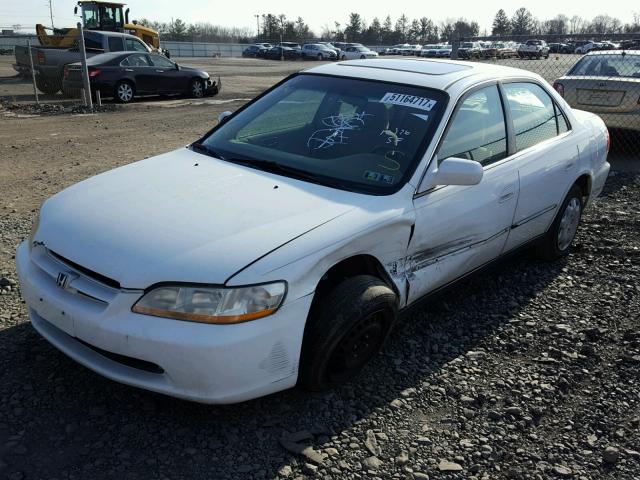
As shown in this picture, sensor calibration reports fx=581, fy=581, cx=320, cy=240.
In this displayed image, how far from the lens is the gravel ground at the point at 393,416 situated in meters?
2.56

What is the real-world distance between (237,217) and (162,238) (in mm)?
375

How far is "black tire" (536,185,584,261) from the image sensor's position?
468 cm

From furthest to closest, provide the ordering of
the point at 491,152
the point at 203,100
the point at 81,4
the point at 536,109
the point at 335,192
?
the point at 81,4
the point at 203,100
the point at 536,109
the point at 491,152
the point at 335,192

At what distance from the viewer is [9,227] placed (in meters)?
5.14

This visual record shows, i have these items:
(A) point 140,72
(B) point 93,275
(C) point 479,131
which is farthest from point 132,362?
(A) point 140,72

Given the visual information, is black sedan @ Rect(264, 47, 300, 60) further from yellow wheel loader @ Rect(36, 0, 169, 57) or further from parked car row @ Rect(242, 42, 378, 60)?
yellow wheel loader @ Rect(36, 0, 169, 57)

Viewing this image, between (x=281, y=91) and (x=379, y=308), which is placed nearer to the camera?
(x=379, y=308)

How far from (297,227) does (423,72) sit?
5.62 feet

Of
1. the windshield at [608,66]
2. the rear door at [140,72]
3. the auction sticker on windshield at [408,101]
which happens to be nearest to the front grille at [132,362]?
the auction sticker on windshield at [408,101]

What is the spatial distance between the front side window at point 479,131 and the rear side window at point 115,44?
16282 mm

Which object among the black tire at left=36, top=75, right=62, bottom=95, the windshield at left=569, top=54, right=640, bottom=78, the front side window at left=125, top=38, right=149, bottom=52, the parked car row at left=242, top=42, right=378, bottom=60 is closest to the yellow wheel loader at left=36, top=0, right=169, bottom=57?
the front side window at left=125, top=38, right=149, bottom=52

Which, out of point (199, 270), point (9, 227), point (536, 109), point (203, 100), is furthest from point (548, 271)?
point (203, 100)

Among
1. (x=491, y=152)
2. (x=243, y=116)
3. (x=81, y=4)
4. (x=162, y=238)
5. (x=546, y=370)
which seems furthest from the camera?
(x=81, y=4)

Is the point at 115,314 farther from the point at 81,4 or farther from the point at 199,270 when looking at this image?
the point at 81,4
